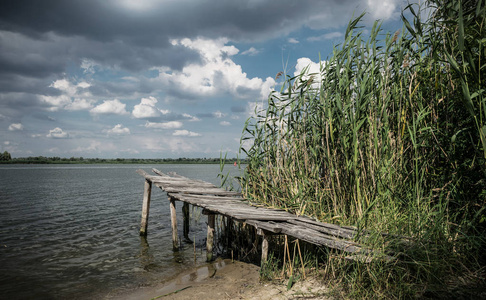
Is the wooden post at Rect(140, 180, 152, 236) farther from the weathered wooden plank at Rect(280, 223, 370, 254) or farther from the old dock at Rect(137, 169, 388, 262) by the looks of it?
the weathered wooden plank at Rect(280, 223, 370, 254)

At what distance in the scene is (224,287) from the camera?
522 cm

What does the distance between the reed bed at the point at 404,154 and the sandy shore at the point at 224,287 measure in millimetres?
500

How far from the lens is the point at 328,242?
13.4 ft

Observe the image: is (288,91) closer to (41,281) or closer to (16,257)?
(41,281)

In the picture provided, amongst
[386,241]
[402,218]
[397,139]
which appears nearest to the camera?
[386,241]

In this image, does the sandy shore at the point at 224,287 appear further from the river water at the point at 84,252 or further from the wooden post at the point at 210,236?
the river water at the point at 84,252

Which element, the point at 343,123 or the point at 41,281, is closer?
the point at 343,123

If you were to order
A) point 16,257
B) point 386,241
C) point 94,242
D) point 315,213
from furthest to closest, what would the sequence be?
point 94,242, point 16,257, point 315,213, point 386,241

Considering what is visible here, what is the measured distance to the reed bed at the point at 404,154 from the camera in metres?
3.63

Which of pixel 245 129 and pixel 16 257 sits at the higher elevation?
pixel 245 129

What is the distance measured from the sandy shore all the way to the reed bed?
500 millimetres

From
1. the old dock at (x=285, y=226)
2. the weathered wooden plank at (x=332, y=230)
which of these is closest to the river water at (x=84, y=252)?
the old dock at (x=285, y=226)

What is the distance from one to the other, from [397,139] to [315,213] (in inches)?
75.1

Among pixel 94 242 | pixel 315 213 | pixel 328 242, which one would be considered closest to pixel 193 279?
pixel 315 213
